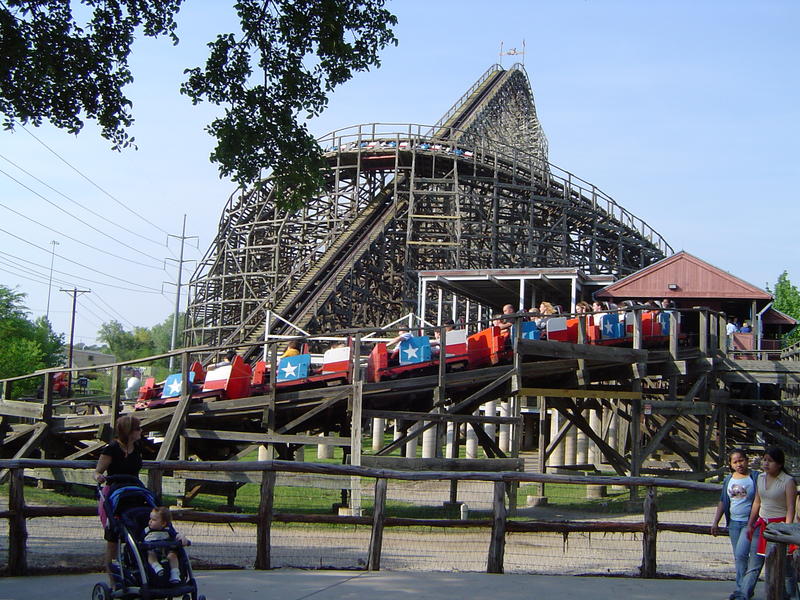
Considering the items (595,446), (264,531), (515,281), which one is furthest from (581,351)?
(515,281)

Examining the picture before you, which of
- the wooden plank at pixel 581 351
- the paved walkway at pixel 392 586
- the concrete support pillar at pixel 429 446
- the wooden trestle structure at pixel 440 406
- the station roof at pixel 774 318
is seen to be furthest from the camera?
the station roof at pixel 774 318

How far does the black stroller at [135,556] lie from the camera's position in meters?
5.60

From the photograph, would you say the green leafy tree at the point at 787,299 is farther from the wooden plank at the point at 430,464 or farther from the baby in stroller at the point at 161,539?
the baby in stroller at the point at 161,539

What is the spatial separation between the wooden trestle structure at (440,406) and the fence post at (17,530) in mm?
5443

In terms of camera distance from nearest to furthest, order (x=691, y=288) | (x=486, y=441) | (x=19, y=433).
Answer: (x=19, y=433) < (x=486, y=441) < (x=691, y=288)

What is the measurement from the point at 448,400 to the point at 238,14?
292 inches

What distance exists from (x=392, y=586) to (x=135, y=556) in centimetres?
205

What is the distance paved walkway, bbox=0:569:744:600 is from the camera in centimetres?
651

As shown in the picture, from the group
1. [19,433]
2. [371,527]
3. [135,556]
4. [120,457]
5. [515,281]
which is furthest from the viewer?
[515,281]

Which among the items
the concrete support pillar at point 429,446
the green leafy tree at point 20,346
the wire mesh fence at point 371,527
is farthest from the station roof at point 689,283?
the green leafy tree at point 20,346

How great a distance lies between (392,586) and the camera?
6887 mm

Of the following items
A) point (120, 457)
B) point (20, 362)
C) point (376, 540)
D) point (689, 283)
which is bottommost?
point (376, 540)

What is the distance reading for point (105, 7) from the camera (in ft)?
31.3

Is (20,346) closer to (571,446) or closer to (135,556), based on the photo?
(571,446)
